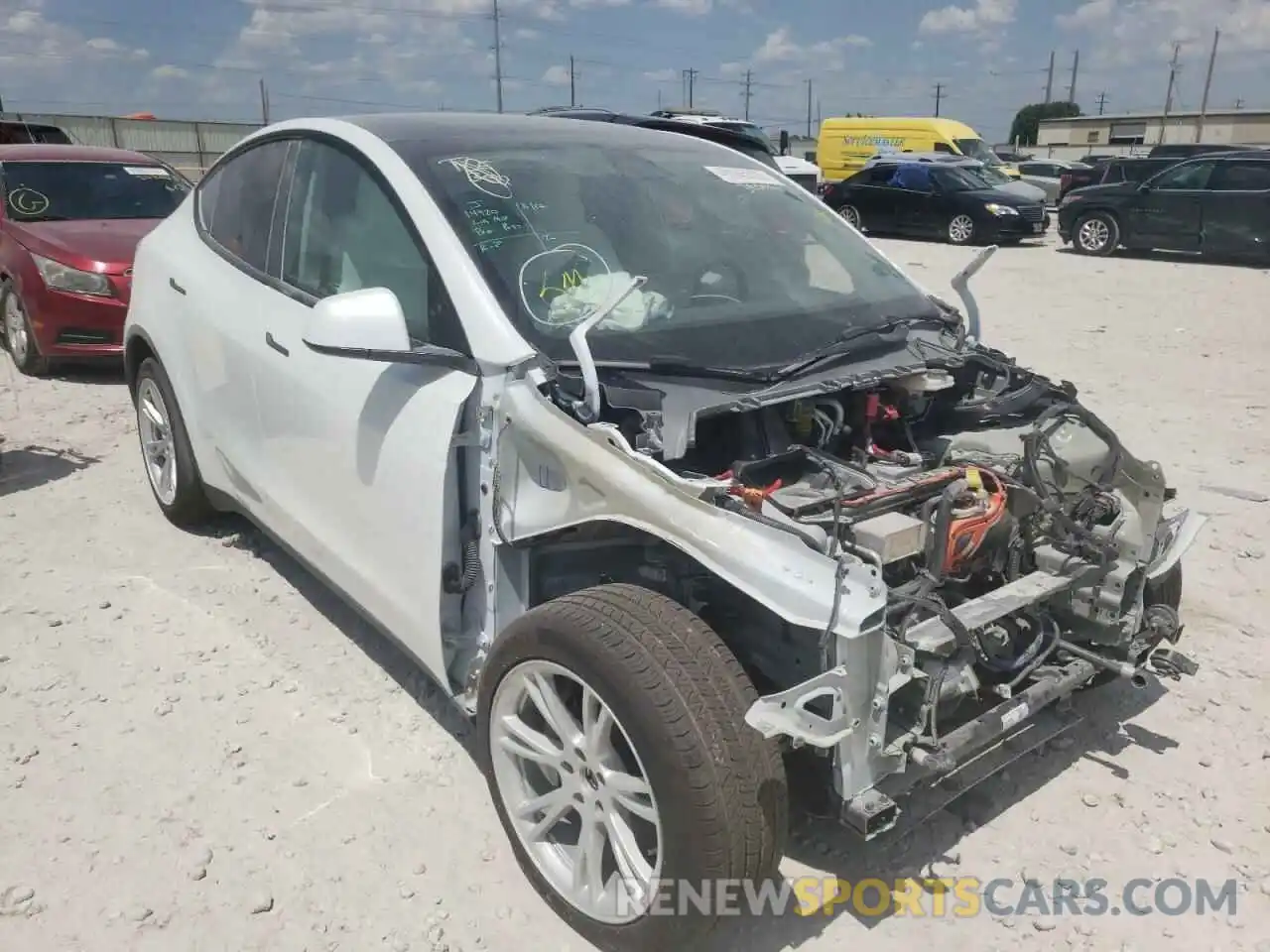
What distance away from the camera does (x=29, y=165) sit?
26.6ft

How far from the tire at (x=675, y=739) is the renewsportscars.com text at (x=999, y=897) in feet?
1.48

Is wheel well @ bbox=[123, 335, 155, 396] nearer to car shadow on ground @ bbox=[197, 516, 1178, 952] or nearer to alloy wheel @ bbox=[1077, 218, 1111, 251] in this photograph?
car shadow on ground @ bbox=[197, 516, 1178, 952]

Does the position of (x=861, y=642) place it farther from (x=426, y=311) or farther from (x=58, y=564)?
(x=58, y=564)

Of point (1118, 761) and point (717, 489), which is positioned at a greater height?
point (717, 489)

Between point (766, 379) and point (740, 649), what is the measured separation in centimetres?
71

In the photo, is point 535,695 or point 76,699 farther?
point 76,699

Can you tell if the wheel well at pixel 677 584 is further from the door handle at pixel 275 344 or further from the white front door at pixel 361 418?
the door handle at pixel 275 344

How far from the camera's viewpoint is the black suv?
1405 centimetres

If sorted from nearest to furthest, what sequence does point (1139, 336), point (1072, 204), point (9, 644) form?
point (9, 644), point (1139, 336), point (1072, 204)

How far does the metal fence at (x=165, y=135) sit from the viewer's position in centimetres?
2950

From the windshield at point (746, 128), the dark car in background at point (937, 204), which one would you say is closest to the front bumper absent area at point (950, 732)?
the windshield at point (746, 128)

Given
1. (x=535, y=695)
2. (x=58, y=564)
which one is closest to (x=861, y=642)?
(x=535, y=695)

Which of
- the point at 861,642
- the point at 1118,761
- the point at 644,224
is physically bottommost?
the point at 1118,761

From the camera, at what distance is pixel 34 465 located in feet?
18.2
